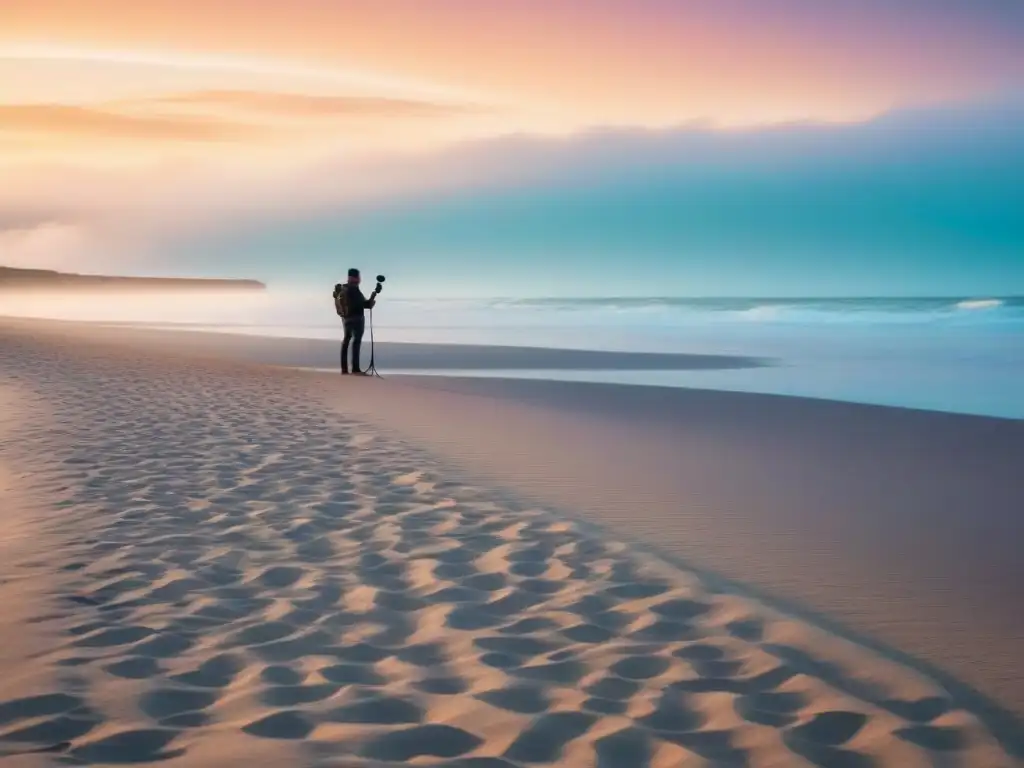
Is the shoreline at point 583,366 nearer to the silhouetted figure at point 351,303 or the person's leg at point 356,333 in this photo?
the person's leg at point 356,333

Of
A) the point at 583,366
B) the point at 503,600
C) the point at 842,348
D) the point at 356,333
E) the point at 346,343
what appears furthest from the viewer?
the point at 842,348

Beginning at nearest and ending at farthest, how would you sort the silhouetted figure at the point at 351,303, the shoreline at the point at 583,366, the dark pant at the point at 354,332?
the shoreline at the point at 583,366 → the silhouetted figure at the point at 351,303 → the dark pant at the point at 354,332

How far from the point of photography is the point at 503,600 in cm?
548

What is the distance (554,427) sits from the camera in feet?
42.1

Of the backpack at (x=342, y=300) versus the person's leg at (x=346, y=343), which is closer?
the backpack at (x=342, y=300)

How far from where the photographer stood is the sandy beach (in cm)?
383

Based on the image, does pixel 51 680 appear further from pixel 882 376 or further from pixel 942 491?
pixel 882 376

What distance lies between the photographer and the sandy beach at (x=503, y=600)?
3.83 m

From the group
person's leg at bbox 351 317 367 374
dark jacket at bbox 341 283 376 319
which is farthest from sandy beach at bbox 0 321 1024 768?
person's leg at bbox 351 317 367 374

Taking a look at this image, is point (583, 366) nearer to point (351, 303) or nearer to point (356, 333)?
point (356, 333)

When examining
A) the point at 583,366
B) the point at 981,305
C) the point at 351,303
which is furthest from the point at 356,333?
the point at 981,305

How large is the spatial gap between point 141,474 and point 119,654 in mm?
4414

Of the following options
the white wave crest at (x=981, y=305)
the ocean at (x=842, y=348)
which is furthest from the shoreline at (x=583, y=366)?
the white wave crest at (x=981, y=305)

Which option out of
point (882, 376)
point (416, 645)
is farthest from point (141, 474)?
point (882, 376)
